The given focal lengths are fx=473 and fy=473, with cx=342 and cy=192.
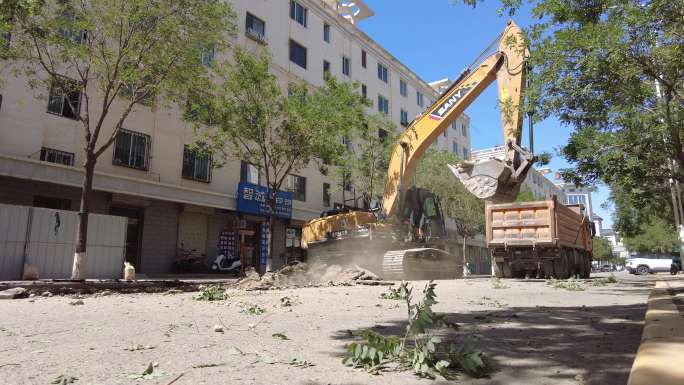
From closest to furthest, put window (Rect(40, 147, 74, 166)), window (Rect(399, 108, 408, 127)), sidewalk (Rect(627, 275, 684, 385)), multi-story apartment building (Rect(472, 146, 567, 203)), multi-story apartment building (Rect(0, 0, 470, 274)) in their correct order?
1. sidewalk (Rect(627, 275, 684, 385))
2. multi-story apartment building (Rect(0, 0, 470, 274))
3. window (Rect(40, 147, 74, 166))
4. window (Rect(399, 108, 408, 127))
5. multi-story apartment building (Rect(472, 146, 567, 203))

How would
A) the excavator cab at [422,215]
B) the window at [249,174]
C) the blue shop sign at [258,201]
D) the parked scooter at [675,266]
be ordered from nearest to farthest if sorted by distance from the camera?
the excavator cab at [422,215] < the blue shop sign at [258,201] < the window at [249,174] < the parked scooter at [675,266]

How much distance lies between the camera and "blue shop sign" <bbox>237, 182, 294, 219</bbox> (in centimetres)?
2332

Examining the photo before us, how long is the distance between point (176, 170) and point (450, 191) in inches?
689

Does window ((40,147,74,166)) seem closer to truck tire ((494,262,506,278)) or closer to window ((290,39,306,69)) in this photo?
window ((290,39,306,69))

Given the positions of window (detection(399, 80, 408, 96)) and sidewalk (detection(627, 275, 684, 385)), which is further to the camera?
window (detection(399, 80, 408, 96))

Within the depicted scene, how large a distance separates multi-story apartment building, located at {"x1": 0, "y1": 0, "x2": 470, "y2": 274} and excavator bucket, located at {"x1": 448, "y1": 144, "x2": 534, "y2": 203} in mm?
12476

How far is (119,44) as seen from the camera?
12.7 metres

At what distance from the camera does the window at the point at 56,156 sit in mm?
16859

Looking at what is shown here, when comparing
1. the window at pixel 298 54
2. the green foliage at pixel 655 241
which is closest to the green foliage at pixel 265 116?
the window at pixel 298 54

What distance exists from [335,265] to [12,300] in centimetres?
870

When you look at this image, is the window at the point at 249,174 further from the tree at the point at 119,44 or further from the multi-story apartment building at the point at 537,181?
the multi-story apartment building at the point at 537,181

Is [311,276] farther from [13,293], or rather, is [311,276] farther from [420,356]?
[420,356]

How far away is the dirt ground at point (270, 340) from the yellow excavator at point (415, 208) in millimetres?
6085

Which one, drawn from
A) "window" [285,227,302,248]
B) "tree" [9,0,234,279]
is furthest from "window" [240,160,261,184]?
"tree" [9,0,234,279]
